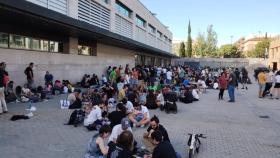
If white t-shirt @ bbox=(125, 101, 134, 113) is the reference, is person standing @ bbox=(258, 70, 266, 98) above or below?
above

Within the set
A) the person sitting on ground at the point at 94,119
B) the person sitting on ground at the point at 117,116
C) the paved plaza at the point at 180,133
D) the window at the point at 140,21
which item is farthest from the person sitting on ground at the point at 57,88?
the window at the point at 140,21

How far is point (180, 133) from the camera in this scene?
10.8 m

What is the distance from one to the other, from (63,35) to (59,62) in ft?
5.90

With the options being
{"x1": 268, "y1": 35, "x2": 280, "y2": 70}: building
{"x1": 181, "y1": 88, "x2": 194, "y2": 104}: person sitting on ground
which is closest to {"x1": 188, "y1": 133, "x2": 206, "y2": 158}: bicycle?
{"x1": 181, "y1": 88, "x2": 194, "y2": 104}: person sitting on ground

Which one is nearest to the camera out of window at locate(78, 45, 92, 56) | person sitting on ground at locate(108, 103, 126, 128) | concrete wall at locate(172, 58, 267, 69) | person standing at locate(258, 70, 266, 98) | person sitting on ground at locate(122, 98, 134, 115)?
person sitting on ground at locate(108, 103, 126, 128)

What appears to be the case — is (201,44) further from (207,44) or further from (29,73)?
(29,73)

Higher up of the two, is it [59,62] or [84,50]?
[84,50]

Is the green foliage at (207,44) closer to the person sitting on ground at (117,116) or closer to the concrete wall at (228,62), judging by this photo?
the concrete wall at (228,62)

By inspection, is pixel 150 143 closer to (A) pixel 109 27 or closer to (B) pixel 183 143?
(B) pixel 183 143

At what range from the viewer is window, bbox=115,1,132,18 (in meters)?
34.5

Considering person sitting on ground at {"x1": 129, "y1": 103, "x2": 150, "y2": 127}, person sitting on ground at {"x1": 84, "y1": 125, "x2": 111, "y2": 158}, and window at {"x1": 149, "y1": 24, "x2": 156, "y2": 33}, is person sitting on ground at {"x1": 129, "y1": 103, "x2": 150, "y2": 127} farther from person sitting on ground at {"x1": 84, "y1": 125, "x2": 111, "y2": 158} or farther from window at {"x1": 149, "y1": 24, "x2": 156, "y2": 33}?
window at {"x1": 149, "y1": 24, "x2": 156, "y2": 33}

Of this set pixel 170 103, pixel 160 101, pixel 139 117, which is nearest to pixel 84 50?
pixel 160 101

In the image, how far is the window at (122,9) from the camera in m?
34.5

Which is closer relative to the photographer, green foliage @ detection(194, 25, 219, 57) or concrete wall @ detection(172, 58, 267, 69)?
concrete wall @ detection(172, 58, 267, 69)
